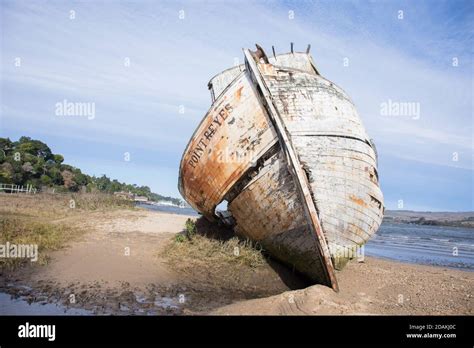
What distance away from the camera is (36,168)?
3856 cm

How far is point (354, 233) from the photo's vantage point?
5.97 m

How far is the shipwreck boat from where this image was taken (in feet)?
18.7

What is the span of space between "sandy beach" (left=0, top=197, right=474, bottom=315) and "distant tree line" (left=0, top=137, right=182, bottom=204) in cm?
2638

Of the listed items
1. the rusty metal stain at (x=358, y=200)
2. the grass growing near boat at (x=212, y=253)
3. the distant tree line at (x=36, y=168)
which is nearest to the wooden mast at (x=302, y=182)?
the rusty metal stain at (x=358, y=200)

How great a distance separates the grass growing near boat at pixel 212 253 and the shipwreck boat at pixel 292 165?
0.75m

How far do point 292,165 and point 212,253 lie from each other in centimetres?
308

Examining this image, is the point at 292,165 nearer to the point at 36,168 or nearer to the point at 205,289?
the point at 205,289

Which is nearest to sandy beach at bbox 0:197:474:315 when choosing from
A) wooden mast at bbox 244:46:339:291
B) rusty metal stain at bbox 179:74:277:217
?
wooden mast at bbox 244:46:339:291

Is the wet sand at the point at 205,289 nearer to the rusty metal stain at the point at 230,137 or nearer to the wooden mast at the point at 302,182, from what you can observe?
the wooden mast at the point at 302,182

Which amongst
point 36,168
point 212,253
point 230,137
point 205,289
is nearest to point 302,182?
point 230,137

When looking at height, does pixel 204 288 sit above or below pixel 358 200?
below
